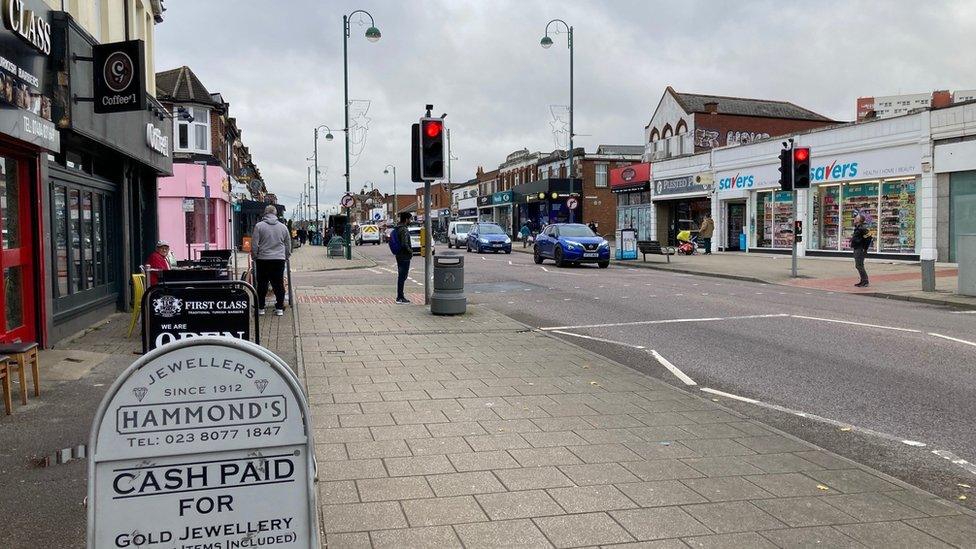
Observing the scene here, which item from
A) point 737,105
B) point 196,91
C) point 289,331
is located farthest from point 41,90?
point 737,105

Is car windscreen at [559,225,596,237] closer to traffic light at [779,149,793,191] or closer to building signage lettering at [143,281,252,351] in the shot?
traffic light at [779,149,793,191]

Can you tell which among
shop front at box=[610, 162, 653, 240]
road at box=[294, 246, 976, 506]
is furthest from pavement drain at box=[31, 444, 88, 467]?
shop front at box=[610, 162, 653, 240]

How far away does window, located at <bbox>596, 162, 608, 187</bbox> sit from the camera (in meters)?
58.9

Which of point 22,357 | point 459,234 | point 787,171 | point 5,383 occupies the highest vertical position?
point 787,171

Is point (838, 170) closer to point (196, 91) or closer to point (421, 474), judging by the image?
point (421, 474)

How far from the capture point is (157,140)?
48.5ft

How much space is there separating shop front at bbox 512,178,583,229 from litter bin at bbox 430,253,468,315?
39718 millimetres

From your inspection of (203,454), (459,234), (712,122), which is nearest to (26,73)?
(203,454)

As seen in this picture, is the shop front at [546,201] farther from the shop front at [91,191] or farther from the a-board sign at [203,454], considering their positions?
the a-board sign at [203,454]

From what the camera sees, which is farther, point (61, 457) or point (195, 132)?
point (195, 132)

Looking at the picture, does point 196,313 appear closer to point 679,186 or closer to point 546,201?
point 679,186

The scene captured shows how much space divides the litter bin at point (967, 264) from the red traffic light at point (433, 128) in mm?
10520

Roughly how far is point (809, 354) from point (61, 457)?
7911 mm

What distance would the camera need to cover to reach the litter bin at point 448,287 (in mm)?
12852
